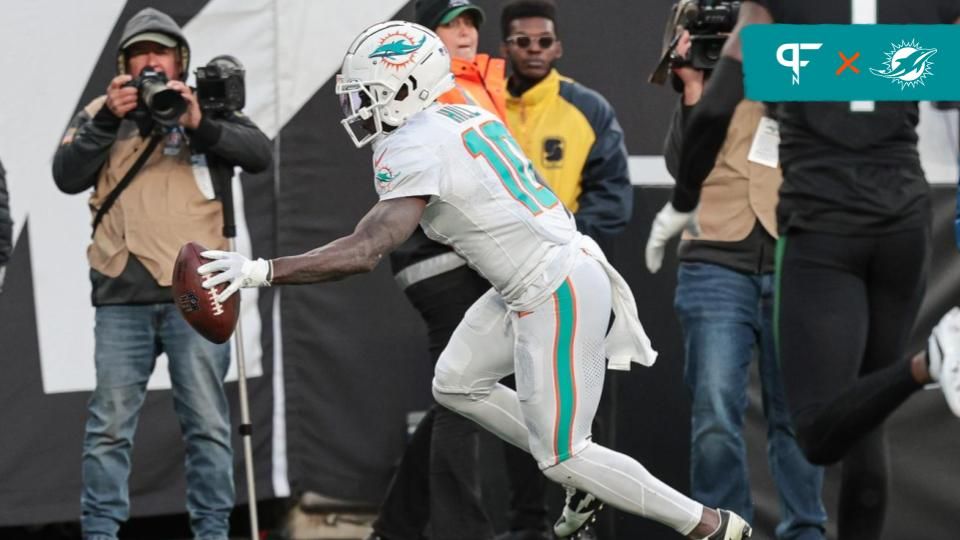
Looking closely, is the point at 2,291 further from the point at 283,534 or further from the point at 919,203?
the point at 919,203

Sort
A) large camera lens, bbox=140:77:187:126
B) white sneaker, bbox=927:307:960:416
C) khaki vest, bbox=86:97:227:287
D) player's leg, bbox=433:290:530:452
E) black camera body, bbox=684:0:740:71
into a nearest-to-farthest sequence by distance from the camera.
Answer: white sneaker, bbox=927:307:960:416, player's leg, bbox=433:290:530:452, black camera body, bbox=684:0:740:71, large camera lens, bbox=140:77:187:126, khaki vest, bbox=86:97:227:287

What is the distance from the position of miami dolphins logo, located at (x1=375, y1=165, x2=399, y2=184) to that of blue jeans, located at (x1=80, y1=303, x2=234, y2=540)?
1.31 metres

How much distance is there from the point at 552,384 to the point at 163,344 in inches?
60.8

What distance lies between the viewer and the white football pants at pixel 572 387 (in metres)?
5.21

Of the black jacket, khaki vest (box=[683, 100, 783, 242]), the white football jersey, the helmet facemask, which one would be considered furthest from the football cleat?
the black jacket

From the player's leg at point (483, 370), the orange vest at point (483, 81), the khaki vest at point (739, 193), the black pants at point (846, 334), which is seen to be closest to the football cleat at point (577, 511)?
the player's leg at point (483, 370)

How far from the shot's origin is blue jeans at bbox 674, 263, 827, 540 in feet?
19.3

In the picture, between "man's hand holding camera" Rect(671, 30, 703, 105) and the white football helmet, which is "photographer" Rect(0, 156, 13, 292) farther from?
"man's hand holding camera" Rect(671, 30, 703, 105)

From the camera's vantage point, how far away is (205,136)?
5.96 meters

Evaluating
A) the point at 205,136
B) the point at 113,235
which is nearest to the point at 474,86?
the point at 205,136

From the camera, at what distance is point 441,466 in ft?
19.6

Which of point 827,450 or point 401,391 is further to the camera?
point 401,391

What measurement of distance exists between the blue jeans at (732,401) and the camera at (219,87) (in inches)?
67.7

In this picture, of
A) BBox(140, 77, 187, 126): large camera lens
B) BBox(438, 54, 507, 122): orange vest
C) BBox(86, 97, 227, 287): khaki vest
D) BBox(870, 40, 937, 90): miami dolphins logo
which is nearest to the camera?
BBox(870, 40, 937, 90): miami dolphins logo
